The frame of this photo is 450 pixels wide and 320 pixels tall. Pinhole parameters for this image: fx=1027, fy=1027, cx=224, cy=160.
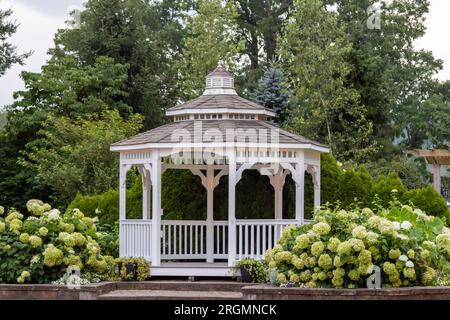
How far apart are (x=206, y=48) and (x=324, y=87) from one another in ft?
18.2

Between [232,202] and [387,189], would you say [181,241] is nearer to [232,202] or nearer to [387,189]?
[232,202]

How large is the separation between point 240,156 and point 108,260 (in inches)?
111

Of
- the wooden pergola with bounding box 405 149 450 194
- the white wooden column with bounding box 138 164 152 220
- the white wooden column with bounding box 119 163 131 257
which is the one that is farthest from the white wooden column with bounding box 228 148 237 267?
the wooden pergola with bounding box 405 149 450 194

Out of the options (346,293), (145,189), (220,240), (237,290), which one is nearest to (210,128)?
(145,189)

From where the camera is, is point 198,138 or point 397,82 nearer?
point 198,138

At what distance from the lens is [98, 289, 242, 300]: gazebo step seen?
15017 mm

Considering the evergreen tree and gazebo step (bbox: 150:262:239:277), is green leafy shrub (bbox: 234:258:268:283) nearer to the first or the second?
gazebo step (bbox: 150:262:239:277)

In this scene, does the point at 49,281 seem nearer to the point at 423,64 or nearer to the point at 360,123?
the point at 360,123

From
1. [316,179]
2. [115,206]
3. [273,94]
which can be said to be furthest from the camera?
[273,94]

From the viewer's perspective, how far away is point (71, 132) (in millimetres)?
30656

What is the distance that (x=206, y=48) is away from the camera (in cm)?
3822

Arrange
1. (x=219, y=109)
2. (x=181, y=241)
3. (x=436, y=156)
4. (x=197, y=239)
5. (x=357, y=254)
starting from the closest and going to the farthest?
(x=357, y=254), (x=219, y=109), (x=181, y=241), (x=197, y=239), (x=436, y=156)
